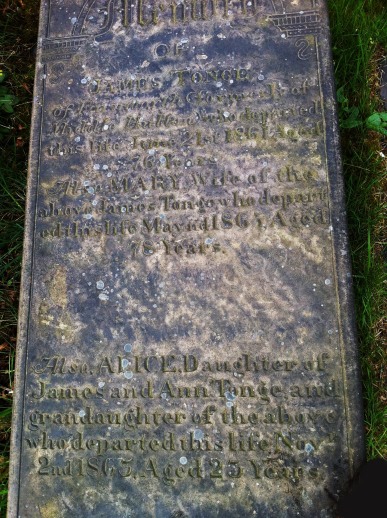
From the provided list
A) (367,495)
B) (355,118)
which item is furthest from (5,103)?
(367,495)

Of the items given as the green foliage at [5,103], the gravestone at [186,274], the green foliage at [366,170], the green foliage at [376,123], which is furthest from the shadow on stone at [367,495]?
the green foliage at [5,103]

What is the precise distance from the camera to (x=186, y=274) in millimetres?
2867

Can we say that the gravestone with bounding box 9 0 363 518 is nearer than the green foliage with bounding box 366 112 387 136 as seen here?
Yes

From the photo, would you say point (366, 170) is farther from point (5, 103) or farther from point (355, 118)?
point (5, 103)

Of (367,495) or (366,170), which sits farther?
(366,170)

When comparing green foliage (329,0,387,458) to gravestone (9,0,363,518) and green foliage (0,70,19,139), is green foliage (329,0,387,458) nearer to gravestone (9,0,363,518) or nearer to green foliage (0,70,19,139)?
gravestone (9,0,363,518)

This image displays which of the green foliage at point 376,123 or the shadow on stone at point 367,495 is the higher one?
the green foliage at point 376,123

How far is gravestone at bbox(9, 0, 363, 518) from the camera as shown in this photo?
2643 mm

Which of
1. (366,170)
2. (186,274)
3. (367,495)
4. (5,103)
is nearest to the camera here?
(367,495)

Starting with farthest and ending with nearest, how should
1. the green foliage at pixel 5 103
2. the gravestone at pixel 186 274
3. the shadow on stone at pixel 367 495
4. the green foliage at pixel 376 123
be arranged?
1. the green foliage at pixel 5 103
2. the green foliage at pixel 376 123
3. the gravestone at pixel 186 274
4. the shadow on stone at pixel 367 495

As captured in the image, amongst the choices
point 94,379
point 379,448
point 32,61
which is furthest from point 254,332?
point 32,61

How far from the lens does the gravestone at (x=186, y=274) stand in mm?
2643

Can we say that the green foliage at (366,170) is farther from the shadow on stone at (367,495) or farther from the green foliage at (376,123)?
the shadow on stone at (367,495)

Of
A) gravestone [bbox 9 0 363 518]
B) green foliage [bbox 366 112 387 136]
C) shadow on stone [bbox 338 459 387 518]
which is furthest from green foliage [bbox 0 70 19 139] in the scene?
shadow on stone [bbox 338 459 387 518]
